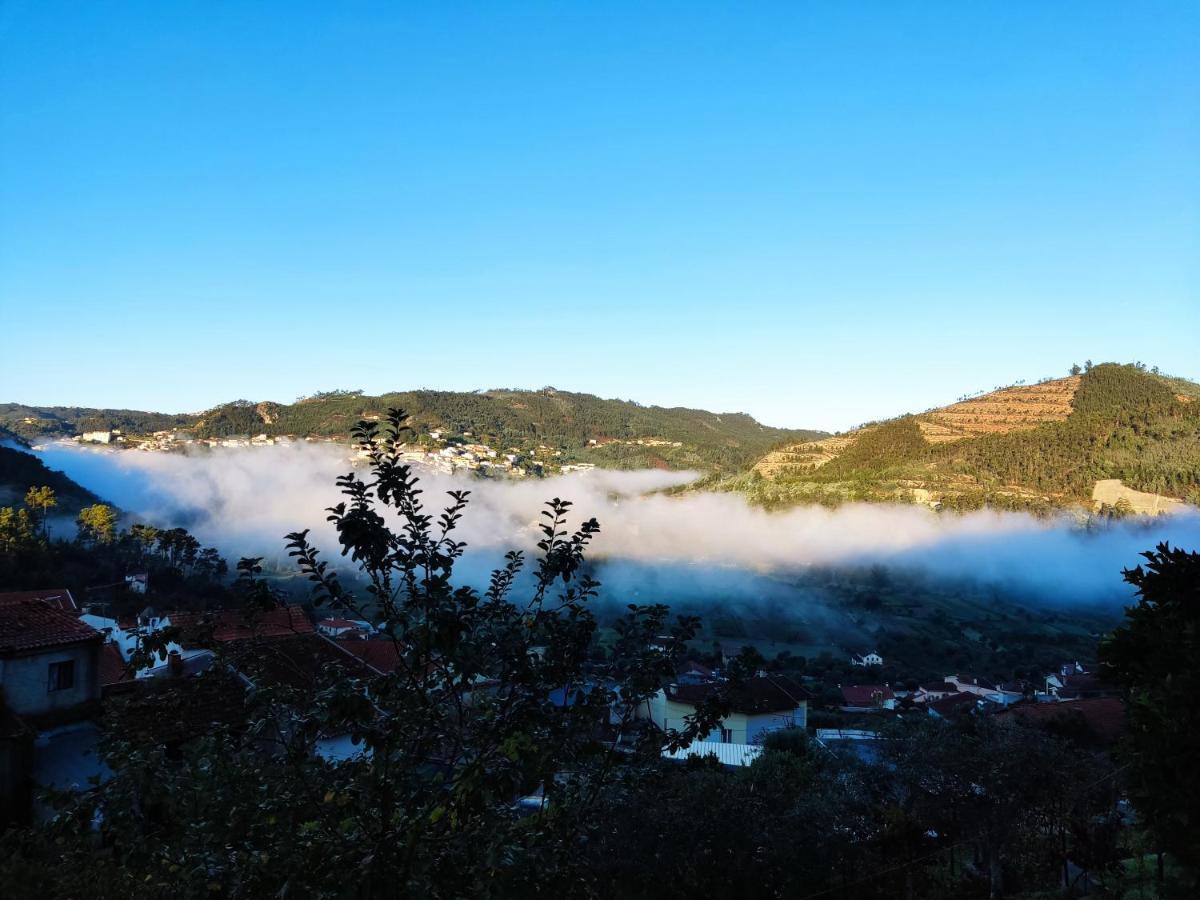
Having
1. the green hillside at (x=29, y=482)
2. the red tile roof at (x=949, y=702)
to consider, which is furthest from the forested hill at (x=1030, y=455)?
the green hillside at (x=29, y=482)

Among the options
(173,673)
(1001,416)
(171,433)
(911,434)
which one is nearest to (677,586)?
(911,434)

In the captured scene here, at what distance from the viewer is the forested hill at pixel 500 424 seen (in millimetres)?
150750

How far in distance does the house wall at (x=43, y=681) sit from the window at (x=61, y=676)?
0.06 metres

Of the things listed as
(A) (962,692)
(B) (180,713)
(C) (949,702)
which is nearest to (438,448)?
(A) (962,692)

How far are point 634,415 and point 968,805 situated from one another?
18005 centimetres

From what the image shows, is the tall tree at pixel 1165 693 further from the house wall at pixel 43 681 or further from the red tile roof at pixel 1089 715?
the house wall at pixel 43 681

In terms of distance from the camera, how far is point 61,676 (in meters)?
13.9

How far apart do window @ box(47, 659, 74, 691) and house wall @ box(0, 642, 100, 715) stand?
0.19 feet

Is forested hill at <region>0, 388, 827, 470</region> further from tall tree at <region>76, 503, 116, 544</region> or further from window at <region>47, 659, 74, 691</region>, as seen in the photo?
window at <region>47, 659, 74, 691</region>

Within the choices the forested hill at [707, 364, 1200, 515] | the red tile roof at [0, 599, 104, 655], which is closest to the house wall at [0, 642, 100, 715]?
the red tile roof at [0, 599, 104, 655]

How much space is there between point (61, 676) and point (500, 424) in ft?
532

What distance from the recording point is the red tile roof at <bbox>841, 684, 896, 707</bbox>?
4419cm

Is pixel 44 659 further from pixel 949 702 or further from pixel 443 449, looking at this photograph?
pixel 443 449

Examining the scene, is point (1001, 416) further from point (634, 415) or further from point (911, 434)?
point (634, 415)
